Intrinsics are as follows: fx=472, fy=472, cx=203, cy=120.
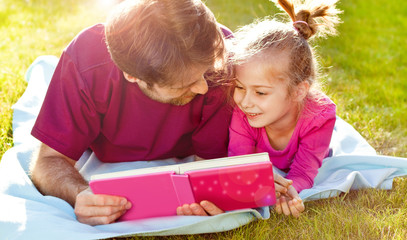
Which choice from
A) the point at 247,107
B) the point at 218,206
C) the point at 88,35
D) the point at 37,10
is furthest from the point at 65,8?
the point at 218,206

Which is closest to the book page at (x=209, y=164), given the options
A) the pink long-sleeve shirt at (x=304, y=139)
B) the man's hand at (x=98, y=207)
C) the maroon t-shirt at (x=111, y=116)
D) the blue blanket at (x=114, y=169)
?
the man's hand at (x=98, y=207)

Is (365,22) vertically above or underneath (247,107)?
underneath

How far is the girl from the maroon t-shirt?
0.54ft

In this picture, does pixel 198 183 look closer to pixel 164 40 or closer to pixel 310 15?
pixel 164 40

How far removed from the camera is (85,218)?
2.09 metres

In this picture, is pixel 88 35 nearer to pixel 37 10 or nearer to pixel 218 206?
pixel 218 206

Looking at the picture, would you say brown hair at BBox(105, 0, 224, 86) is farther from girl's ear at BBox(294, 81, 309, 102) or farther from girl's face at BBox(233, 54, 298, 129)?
girl's ear at BBox(294, 81, 309, 102)

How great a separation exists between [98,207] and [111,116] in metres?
0.52

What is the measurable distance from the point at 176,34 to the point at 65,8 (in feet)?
12.8

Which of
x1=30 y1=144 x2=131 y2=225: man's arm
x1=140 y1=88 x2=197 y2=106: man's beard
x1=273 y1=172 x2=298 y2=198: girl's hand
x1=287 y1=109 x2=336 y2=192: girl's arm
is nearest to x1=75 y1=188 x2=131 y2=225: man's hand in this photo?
x1=30 y1=144 x2=131 y2=225: man's arm

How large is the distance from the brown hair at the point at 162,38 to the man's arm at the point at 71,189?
561 mm

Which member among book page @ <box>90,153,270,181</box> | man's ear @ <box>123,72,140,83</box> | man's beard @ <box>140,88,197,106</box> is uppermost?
man's ear @ <box>123,72,140,83</box>

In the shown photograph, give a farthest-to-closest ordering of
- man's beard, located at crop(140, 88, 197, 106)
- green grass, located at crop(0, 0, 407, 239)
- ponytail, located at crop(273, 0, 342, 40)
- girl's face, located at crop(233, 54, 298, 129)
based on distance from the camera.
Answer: ponytail, located at crop(273, 0, 342, 40) < girl's face, located at crop(233, 54, 298, 129) < man's beard, located at crop(140, 88, 197, 106) < green grass, located at crop(0, 0, 407, 239)

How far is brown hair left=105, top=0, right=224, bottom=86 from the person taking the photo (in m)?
1.88
